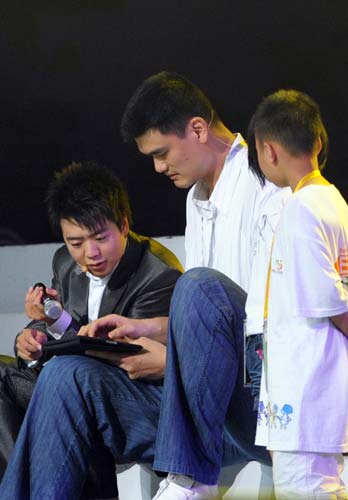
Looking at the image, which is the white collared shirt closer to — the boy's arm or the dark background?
the dark background

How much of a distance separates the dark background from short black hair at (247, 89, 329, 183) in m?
0.96

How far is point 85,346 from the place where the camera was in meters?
2.28

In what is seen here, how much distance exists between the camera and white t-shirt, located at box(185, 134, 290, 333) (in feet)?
8.02

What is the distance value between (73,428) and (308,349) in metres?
0.56

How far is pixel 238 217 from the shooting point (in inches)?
102

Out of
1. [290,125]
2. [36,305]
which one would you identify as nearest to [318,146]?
[290,125]

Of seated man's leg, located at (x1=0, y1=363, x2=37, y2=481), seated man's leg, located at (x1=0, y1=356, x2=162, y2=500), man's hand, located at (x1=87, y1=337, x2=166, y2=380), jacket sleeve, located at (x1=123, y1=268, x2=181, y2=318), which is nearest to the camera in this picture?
seated man's leg, located at (x1=0, y1=356, x2=162, y2=500)

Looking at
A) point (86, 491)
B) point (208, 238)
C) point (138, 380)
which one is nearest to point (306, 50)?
point (208, 238)

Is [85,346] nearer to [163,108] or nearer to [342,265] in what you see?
[342,265]

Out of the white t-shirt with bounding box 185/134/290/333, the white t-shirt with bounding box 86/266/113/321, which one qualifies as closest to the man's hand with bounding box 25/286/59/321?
the white t-shirt with bounding box 86/266/113/321

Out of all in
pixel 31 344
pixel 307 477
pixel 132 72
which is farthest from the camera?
pixel 132 72

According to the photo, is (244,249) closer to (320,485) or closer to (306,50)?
(320,485)

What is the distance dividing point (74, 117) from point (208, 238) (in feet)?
3.19

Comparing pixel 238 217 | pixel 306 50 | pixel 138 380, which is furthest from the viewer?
pixel 306 50
